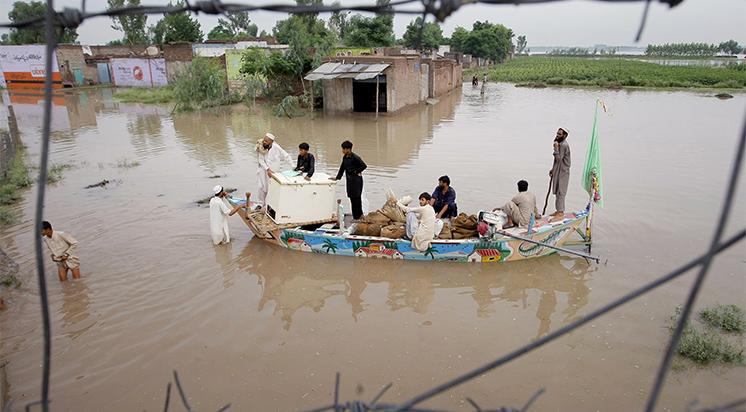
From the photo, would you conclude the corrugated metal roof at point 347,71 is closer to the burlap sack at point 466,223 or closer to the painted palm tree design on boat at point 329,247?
the painted palm tree design on boat at point 329,247

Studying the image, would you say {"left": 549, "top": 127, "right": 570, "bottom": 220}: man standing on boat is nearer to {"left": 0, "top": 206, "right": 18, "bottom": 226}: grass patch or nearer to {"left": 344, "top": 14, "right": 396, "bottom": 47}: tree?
{"left": 0, "top": 206, "right": 18, "bottom": 226}: grass patch

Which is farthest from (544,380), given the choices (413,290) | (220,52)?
(220,52)

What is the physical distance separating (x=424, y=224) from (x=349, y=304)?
157cm

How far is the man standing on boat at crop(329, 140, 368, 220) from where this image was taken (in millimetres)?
7677

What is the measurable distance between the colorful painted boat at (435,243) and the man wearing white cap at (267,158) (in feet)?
2.35

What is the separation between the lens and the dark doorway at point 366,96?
22891mm

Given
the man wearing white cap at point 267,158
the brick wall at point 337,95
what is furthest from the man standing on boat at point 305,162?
the brick wall at point 337,95

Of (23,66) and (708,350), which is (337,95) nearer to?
(708,350)

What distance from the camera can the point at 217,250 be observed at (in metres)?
8.26

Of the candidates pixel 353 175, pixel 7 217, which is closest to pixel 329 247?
pixel 353 175

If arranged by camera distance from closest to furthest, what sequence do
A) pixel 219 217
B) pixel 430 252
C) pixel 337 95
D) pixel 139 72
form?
1. pixel 430 252
2. pixel 219 217
3. pixel 337 95
4. pixel 139 72

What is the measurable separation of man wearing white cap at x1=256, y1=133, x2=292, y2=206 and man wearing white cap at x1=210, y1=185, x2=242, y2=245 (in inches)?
24.8

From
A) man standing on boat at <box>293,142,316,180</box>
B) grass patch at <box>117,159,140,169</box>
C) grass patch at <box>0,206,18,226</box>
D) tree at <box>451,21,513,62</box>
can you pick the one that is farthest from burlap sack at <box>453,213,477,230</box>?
tree at <box>451,21,513,62</box>

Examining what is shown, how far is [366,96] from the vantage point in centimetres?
2317
